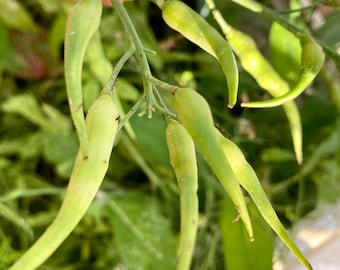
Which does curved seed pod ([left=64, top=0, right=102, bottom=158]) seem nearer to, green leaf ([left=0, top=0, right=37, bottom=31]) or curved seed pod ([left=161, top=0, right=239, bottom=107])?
curved seed pod ([left=161, top=0, right=239, bottom=107])

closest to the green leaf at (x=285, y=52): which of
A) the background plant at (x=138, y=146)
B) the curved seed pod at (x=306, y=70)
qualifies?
the background plant at (x=138, y=146)

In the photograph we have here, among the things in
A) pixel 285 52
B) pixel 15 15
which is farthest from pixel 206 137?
pixel 15 15

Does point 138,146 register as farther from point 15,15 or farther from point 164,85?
point 164,85

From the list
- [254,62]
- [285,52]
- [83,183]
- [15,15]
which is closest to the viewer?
[83,183]

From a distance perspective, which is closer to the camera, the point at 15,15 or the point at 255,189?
the point at 255,189

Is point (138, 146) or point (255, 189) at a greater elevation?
point (255, 189)

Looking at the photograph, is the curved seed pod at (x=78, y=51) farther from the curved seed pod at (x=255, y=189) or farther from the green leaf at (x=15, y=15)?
the green leaf at (x=15, y=15)
